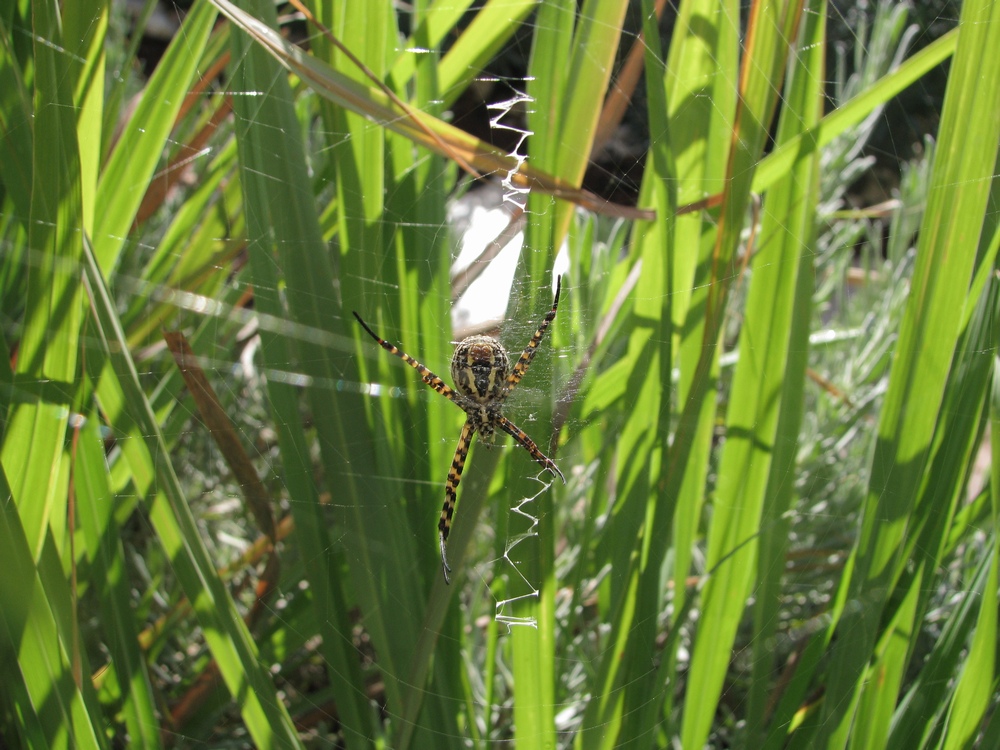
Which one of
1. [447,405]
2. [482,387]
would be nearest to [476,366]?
[482,387]

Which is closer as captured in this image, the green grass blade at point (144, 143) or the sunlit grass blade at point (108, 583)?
the sunlit grass blade at point (108, 583)

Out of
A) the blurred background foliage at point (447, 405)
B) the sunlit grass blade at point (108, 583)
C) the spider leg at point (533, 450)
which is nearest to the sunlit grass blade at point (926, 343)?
the blurred background foliage at point (447, 405)

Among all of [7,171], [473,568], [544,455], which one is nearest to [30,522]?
[7,171]

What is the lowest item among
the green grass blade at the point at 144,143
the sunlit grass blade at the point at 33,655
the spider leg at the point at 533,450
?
→ the sunlit grass blade at the point at 33,655

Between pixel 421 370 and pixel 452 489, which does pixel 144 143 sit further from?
pixel 452 489

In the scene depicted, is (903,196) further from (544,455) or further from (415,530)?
(415,530)

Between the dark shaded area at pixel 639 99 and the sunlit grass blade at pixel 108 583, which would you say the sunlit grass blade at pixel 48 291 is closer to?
the sunlit grass blade at pixel 108 583

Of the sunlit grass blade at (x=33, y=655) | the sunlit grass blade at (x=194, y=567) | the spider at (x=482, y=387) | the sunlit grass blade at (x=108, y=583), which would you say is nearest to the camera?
the sunlit grass blade at (x=33, y=655)

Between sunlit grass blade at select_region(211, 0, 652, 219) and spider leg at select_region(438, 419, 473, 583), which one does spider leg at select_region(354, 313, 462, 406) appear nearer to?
spider leg at select_region(438, 419, 473, 583)
